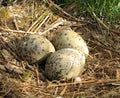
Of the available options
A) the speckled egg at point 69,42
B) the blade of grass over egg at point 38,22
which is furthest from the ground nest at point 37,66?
the speckled egg at point 69,42

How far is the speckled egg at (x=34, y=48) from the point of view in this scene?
373 cm

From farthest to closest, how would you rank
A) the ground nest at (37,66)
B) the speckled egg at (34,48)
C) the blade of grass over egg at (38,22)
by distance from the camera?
1. the blade of grass over egg at (38,22)
2. the speckled egg at (34,48)
3. the ground nest at (37,66)

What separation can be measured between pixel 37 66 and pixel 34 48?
17 cm

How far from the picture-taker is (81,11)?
14.8 ft

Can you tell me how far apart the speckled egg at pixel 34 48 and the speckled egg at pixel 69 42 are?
0.30 feet

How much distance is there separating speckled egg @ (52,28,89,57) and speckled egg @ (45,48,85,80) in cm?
15

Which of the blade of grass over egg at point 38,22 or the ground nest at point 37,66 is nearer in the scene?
the ground nest at point 37,66

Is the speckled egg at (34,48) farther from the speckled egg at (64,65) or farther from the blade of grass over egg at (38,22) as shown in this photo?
the blade of grass over egg at (38,22)

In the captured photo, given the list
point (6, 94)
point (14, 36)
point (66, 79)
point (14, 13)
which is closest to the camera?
point (6, 94)

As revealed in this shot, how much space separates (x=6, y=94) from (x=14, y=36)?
81cm

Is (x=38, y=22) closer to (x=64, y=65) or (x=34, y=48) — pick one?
(x=34, y=48)

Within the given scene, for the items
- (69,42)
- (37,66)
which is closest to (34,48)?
(37,66)

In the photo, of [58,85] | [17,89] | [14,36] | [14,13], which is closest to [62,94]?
[58,85]

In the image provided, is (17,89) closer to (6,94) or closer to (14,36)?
(6,94)
